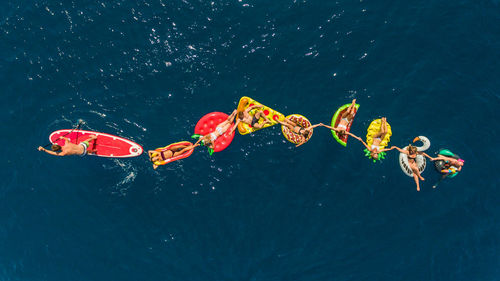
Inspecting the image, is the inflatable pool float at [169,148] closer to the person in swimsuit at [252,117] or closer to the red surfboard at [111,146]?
the red surfboard at [111,146]

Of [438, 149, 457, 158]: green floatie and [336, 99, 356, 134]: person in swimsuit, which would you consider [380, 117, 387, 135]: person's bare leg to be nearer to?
[336, 99, 356, 134]: person in swimsuit

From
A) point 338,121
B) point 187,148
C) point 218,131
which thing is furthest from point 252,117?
point 338,121

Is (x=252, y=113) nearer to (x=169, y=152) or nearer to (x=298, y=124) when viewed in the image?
(x=298, y=124)

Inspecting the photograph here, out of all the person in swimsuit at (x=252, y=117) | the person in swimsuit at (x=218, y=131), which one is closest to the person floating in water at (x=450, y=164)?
the person in swimsuit at (x=252, y=117)

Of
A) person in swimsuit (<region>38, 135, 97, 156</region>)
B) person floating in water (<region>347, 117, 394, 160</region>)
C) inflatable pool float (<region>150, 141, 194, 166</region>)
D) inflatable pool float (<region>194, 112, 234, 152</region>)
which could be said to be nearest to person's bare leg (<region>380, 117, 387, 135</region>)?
person floating in water (<region>347, 117, 394, 160</region>)

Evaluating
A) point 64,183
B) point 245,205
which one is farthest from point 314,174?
point 64,183

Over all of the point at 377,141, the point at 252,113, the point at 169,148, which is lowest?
the point at 377,141
